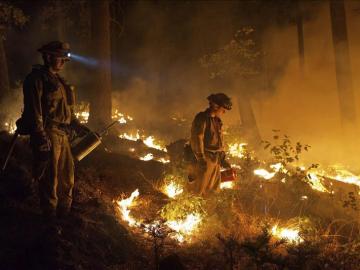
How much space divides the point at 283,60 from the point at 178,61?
5.06m

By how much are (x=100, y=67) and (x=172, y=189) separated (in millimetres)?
5552

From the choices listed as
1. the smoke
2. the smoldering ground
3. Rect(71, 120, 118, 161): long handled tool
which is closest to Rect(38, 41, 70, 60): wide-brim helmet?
Rect(71, 120, 118, 161): long handled tool

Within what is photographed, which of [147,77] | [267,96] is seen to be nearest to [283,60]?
[267,96]

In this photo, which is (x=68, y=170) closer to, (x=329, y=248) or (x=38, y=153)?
(x=38, y=153)

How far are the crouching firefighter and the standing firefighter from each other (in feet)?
7.31

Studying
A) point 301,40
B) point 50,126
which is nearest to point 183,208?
point 50,126

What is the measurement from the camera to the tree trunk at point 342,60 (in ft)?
39.0

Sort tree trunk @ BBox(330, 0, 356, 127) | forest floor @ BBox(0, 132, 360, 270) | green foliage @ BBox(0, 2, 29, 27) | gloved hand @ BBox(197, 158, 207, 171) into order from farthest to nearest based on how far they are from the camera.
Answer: tree trunk @ BBox(330, 0, 356, 127)
green foliage @ BBox(0, 2, 29, 27)
gloved hand @ BBox(197, 158, 207, 171)
forest floor @ BBox(0, 132, 360, 270)

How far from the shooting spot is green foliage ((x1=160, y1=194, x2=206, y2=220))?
620 centimetres

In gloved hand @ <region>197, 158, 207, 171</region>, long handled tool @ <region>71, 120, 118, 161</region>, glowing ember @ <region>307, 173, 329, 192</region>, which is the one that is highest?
glowing ember @ <region>307, 173, 329, 192</region>

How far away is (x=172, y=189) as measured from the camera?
791 centimetres

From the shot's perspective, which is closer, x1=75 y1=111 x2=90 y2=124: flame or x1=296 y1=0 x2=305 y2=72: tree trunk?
x1=75 y1=111 x2=90 y2=124: flame

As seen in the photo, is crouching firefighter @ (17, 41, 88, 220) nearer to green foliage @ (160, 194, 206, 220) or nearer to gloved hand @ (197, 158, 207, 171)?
green foliage @ (160, 194, 206, 220)

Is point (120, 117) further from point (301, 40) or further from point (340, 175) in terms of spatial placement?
point (301, 40)
